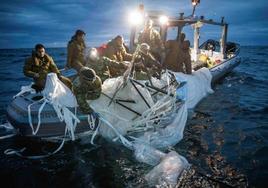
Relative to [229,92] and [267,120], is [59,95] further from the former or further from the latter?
[229,92]

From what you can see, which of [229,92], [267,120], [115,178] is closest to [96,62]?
[115,178]

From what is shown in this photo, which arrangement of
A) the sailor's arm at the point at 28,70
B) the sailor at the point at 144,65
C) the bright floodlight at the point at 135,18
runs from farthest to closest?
the bright floodlight at the point at 135,18, the sailor at the point at 144,65, the sailor's arm at the point at 28,70

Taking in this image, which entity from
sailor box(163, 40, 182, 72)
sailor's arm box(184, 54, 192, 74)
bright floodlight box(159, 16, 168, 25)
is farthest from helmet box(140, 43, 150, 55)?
bright floodlight box(159, 16, 168, 25)

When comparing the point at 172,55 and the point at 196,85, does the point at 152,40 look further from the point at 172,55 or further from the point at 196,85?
the point at 196,85

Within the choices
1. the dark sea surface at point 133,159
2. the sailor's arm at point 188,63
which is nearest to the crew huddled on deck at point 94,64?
the sailor's arm at point 188,63

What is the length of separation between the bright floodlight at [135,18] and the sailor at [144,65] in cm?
355

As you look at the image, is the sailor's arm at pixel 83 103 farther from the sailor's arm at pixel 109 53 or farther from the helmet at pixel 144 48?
the helmet at pixel 144 48

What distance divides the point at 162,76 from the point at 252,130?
3.27m

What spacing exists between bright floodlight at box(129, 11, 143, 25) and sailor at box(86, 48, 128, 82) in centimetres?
394

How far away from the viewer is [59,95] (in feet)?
20.5

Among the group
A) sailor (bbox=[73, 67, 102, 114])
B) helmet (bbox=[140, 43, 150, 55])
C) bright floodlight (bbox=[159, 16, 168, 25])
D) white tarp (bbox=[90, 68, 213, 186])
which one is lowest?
white tarp (bbox=[90, 68, 213, 186])

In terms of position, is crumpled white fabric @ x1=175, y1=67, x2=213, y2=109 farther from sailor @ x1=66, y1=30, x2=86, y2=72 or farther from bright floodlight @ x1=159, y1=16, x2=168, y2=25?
sailor @ x1=66, y1=30, x2=86, y2=72

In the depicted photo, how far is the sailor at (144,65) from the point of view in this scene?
746cm

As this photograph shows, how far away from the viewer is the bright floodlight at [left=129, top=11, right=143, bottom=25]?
10742 mm
